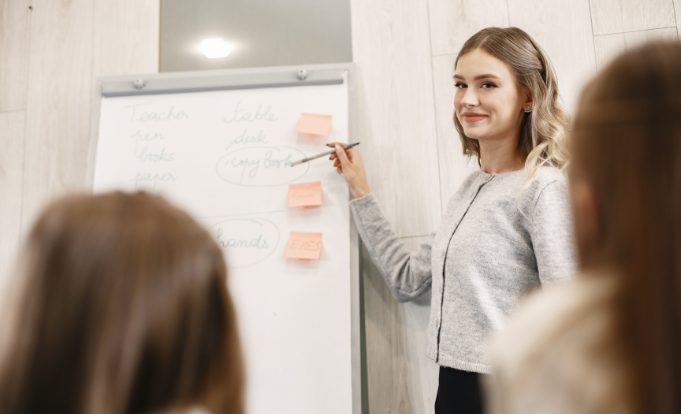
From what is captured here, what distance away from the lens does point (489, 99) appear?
139 cm

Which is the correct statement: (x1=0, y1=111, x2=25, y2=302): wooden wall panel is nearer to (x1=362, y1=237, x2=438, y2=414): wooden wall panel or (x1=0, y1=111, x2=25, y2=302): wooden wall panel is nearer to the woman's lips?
(x1=362, y1=237, x2=438, y2=414): wooden wall panel

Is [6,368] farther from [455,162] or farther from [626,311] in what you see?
[455,162]

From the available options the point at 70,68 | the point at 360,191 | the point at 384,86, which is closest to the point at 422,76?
the point at 384,86

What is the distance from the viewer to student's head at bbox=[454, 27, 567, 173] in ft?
4.47

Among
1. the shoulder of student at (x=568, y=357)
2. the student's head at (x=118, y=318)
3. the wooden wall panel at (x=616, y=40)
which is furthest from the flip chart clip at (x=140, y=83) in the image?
the shoulder of student at (x=568, y=357)

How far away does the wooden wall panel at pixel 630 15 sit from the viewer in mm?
1648

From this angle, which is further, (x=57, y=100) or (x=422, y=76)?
(x=57, y=100)

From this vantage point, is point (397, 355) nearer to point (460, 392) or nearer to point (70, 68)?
point (460, 392)

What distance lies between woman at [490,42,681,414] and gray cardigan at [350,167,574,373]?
26.4 inches

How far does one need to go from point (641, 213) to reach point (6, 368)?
25.6 inches

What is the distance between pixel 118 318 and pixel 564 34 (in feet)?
4.92

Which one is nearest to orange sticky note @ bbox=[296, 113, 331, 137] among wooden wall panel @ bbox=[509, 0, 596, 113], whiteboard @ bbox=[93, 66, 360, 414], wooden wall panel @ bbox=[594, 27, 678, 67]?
whiteboard @ bbox=[93, 66, 360, 414]

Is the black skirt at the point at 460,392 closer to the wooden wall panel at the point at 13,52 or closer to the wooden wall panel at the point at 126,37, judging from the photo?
the wooden wall panel at the point at 126,37

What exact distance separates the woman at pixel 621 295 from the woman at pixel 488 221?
0.67 m
